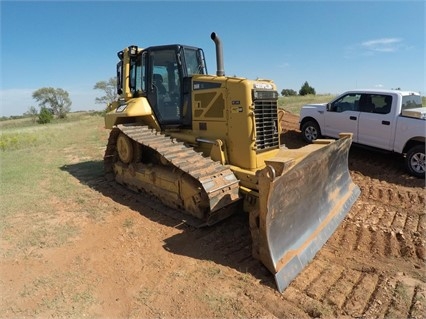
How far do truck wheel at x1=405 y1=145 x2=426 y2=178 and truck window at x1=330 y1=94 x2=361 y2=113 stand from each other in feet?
5.92

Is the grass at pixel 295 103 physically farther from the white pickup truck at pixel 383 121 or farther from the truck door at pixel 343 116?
the white pickup truck at pixel 383 121

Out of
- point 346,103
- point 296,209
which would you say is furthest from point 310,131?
point 296,209

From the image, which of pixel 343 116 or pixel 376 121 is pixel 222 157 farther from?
pixel 343 116

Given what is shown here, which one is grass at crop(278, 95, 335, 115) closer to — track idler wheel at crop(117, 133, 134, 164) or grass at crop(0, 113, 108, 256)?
grass at crop(0, 113, 108, 256)

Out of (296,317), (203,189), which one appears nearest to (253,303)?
(296,317)

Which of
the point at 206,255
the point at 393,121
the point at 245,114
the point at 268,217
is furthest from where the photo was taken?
the point at 393,121

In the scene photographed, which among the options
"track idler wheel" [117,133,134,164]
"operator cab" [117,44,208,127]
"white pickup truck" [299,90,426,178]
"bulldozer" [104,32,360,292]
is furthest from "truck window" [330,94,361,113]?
"track idler wheel" [117,133,134,164]

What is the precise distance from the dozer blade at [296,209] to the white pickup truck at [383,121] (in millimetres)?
3137

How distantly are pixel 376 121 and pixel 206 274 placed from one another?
21.1 feet

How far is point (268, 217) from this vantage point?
366 cm

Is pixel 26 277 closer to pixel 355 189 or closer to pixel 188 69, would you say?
pixel 188 69

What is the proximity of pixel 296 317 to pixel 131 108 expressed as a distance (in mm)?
4734

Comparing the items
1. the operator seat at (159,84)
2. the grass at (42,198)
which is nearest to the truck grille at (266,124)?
the operator seat at (159,84)

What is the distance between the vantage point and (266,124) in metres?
5.68
